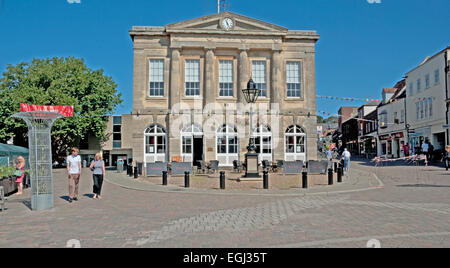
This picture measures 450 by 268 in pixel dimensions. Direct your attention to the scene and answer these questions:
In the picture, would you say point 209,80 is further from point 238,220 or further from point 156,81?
point 238,220

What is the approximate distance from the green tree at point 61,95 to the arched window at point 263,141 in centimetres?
1999

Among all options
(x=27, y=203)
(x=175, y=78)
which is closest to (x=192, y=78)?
(x=175, y=78)

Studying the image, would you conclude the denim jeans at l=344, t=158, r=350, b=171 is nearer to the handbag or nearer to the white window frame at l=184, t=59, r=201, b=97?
the white window frame at l=184, t=59, r=201, b=97

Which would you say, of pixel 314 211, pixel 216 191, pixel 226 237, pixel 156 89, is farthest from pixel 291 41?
pixel 226 237

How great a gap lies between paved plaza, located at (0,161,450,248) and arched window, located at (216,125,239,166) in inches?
608

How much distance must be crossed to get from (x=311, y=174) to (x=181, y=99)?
492 inches

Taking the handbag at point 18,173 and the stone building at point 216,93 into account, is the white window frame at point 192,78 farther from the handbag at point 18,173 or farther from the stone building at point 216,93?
the handbag at point 18,173

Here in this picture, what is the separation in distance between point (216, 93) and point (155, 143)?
621 cm

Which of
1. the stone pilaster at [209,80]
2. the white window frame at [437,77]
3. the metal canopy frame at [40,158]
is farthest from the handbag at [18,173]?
the white window frame at [437,77]

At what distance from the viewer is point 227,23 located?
1156 inches

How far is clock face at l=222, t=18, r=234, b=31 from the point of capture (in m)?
29.3

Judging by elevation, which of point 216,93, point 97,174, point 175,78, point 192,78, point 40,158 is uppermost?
point 192,78
